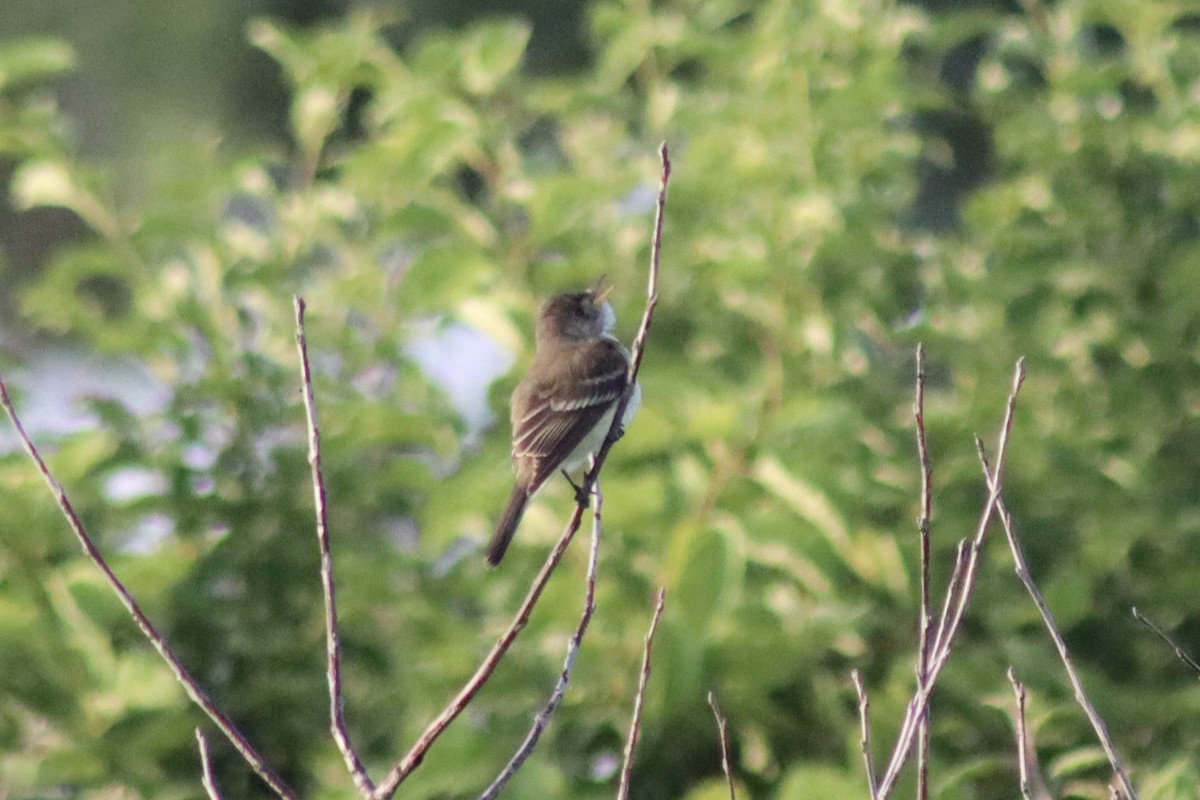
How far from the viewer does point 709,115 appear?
475cm

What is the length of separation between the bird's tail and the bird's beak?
0.64 m

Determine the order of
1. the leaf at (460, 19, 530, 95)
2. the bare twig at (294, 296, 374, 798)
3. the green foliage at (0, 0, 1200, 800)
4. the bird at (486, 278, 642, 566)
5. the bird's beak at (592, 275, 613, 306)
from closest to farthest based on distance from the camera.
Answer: the bare twig at (294, 296, 374, 798), the green foliage at (0, 0, 1200, 800), the bird at (486, 278, 642, 566), the bird's beak at (592, 275, 613, 306), the leaf at (460, 19, 530, 95)

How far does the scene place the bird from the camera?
13.4 ft

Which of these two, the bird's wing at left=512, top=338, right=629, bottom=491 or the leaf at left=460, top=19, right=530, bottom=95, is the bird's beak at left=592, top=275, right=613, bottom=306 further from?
the leaf at left=460, top=19, right=530, bottom=95

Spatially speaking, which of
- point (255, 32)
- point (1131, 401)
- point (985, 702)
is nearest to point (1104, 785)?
point (985, 702)

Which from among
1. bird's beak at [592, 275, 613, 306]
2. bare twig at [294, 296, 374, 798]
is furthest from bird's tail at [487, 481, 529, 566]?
bare twig at [294, 296, 374, 798]

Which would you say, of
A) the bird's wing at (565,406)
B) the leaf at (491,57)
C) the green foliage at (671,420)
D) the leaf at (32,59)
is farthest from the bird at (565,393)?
the leaf at (32,59)

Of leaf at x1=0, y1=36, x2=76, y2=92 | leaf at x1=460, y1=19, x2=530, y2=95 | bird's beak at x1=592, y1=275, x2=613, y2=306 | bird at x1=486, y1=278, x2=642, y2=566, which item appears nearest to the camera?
bird at x1=486, y1=278, x2=642, y2=566

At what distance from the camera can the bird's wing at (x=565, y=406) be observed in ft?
13.7

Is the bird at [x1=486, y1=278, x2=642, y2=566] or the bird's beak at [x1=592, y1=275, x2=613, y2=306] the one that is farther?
the bird's beak at [x1=592, y1=275, x2=613, y2=306]

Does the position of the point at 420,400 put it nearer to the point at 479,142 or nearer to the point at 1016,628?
the point at 479,142

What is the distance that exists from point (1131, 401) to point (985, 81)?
3.86 ft

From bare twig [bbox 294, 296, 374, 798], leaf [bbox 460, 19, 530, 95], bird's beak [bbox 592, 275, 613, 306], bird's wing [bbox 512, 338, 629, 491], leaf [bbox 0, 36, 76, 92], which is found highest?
bare twig [bbox 294, 296, 374, 798]

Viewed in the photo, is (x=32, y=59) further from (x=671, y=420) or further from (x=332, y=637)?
(x=332, y=637)
